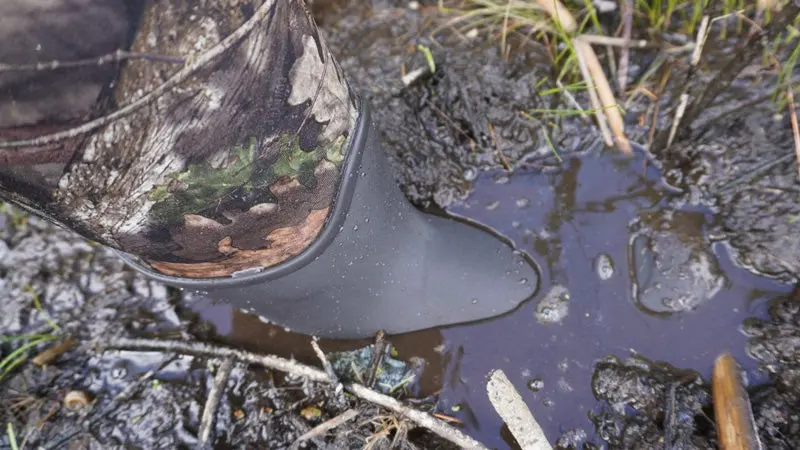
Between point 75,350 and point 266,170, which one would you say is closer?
point 266,170

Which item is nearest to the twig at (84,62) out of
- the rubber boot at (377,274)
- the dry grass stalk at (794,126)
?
the rubber boot at (377,274)

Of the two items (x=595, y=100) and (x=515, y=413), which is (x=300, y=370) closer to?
(x=515, y=413)

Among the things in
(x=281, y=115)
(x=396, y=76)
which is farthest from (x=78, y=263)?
(x=281, y=115)

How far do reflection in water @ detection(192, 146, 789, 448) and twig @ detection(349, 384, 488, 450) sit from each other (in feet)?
0.36

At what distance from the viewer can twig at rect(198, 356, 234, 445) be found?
131cm

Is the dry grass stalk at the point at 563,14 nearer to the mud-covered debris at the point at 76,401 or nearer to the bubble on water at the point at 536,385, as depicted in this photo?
the bubble on water at the point at 536,385

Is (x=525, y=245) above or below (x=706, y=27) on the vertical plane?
below

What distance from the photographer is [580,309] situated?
4.52 feet

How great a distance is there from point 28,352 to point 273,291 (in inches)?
35.1

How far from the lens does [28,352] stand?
58.7 inches

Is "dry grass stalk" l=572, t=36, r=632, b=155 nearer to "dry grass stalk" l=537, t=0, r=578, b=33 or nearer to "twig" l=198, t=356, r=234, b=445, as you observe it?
"dry grass stalk" l=537, t=0, r=578, b=33

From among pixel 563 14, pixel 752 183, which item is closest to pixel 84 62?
pixel 563 14

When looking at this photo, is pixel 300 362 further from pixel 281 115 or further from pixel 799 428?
pixel 799 428

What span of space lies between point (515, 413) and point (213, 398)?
715 millimetres
